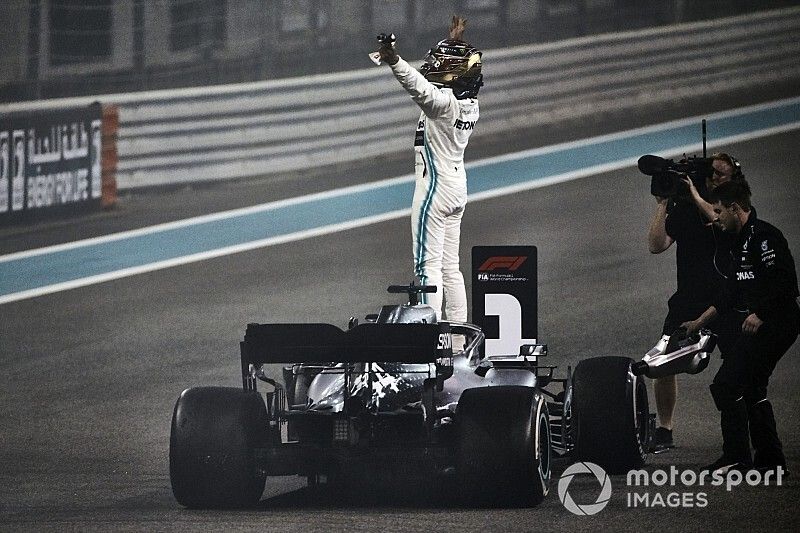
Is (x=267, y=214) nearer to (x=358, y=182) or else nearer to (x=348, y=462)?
(x=358, y=182)

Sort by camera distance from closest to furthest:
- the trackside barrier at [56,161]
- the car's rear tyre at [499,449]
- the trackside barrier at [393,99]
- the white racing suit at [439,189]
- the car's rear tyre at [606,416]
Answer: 1. the car's rear tyre at [499,449]
2. the car's rear tyre at [606,416]
3. the white racing suit at [439,189]
4. the trackside barrier at [56,161]
5. the trackside barrier at [393,99]

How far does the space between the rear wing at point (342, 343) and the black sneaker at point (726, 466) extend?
1633 millimetres

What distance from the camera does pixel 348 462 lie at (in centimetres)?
744

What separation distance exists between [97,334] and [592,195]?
5.72 m

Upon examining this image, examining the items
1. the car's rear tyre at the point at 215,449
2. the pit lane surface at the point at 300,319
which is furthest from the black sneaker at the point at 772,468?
the car's rear tyre at the point at 215,449

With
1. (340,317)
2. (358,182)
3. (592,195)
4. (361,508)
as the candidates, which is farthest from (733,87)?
(361,508)

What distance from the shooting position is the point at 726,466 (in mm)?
8273

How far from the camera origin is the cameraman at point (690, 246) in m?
9.20

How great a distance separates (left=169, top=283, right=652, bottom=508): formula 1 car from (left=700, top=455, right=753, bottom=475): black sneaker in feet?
2.80

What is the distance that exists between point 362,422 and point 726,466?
1.92 m

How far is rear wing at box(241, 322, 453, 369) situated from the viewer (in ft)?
24.7

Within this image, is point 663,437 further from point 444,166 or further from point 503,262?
point 444,166

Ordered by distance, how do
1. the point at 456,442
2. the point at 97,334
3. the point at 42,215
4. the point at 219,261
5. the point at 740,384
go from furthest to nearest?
1. the point at 42,215
2. the point at 219,261
3. the point at 97,334
4. the point at 740,384
5. the point at 456,442

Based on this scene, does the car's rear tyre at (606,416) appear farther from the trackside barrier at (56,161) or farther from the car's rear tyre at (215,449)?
the trackside barrier at (56,161)
